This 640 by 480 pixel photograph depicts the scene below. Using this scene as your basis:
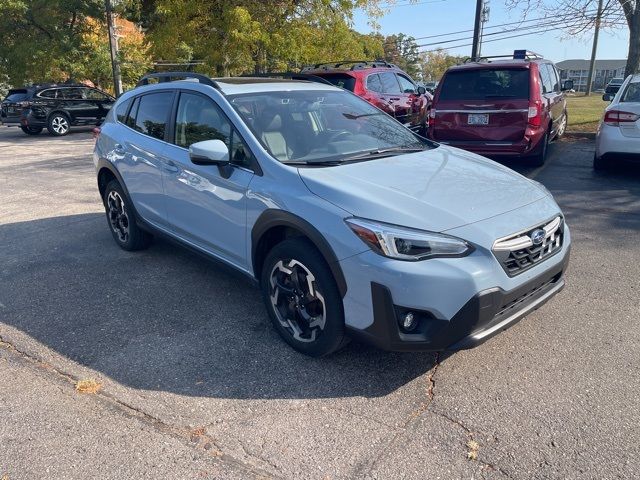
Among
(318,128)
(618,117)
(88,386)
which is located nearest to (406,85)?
(618,117)

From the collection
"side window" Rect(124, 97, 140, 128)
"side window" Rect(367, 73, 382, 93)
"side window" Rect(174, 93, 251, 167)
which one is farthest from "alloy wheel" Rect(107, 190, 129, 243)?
"side window" Rect(367, 73, 382, 93)

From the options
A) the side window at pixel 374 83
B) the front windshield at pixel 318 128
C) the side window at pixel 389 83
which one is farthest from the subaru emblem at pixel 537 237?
the side window at pixel 389 83

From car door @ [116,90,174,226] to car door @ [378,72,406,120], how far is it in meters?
6.35

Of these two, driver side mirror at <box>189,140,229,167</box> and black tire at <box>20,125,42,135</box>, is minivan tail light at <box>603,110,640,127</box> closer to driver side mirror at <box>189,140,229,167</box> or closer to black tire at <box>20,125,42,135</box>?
driver side mirror at <box>189,140,229,167</box>

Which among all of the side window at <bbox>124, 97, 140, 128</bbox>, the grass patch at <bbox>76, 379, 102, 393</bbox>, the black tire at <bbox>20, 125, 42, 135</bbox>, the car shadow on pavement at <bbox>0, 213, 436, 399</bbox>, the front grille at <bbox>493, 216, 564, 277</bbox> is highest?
the side window at <bbox>124, 97, 140, 128</bbox>

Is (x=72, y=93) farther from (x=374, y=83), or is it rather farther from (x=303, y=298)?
(x=303, y=298)

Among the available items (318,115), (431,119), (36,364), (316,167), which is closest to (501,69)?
(431,119)

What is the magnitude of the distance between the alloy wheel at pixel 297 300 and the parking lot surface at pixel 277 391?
186mm

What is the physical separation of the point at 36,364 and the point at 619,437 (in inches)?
135

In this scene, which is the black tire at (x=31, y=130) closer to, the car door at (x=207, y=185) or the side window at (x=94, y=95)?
the side window at (x=94, y=95)

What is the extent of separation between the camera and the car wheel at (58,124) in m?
18.9

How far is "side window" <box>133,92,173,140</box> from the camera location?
185 inches

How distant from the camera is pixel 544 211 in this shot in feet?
10.8

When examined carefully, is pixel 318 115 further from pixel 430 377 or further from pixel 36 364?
pixel 36 364
